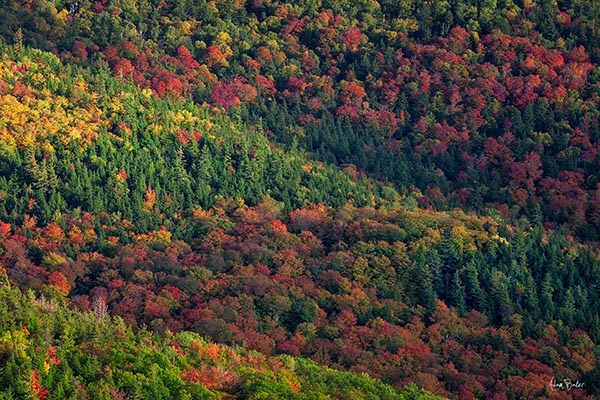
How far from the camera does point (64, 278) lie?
566 feet

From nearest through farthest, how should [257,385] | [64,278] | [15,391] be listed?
[15,391] < [257,385] < [64,278]

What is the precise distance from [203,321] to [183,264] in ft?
89.2

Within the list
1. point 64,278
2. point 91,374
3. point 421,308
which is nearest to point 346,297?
point 421,308

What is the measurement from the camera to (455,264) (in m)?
192

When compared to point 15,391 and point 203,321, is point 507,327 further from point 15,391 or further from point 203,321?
point 15,391

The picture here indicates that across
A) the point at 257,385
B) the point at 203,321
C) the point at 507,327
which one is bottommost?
the point at 507,327

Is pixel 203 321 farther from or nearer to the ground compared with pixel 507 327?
farther from the ground

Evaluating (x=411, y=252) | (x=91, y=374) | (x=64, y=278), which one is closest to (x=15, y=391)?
(x=91, y=374)

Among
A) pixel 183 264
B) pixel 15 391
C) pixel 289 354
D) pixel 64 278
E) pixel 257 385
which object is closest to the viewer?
pixel 15 391

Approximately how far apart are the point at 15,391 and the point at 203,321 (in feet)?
172

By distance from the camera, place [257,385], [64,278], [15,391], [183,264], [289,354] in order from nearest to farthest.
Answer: [15,391] → [257,385] → [289,354] → [64,278] → [183,264]

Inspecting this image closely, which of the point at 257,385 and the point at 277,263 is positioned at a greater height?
the point at 257,385

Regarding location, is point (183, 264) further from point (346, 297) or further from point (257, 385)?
point (257, 385)

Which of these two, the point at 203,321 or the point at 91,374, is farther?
the point at 203,321
